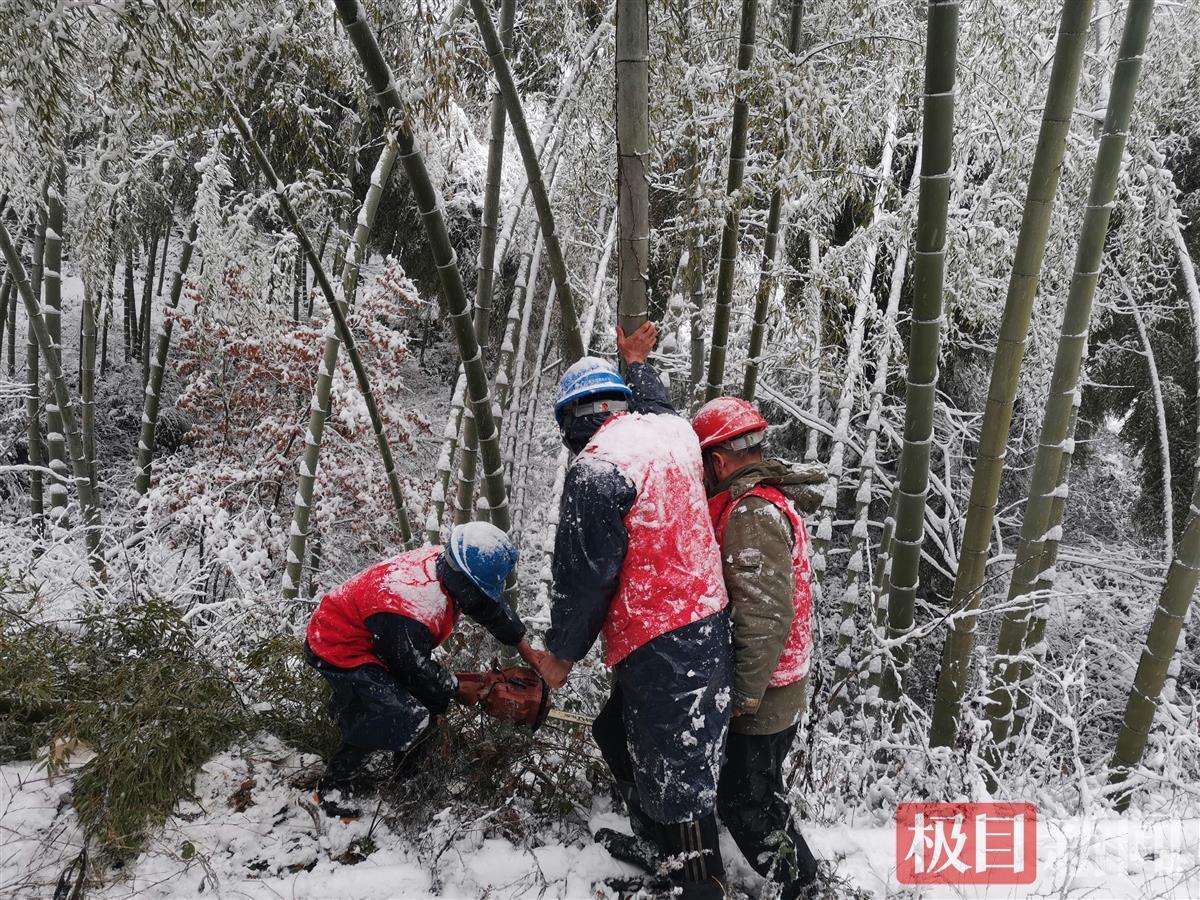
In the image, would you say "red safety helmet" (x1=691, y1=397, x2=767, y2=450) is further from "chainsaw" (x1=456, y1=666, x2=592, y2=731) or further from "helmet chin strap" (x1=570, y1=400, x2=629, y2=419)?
"chainsaw" (x1=456, y1=666, x2=592, y2=731)

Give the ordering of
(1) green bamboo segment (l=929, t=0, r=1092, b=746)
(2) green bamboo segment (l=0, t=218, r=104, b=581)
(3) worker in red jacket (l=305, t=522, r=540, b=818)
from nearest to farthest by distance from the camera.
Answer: (3) worker in red jacket (l=305, t=522, r=540, b=818)
(1) green bamboo segment (l=929, t=0, r=1092, b=746)
(2) green bamboo segment (l=0, t=218, r=104, b=581)

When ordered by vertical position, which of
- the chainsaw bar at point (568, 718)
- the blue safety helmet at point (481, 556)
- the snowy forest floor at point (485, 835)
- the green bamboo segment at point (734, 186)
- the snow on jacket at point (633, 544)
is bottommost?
the snowy forest floor at point (485, 835)

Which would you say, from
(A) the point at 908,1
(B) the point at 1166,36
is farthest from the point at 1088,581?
(A) the point at 908,1

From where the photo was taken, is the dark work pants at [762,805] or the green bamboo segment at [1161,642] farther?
the green bamboo segment at [1161,642]

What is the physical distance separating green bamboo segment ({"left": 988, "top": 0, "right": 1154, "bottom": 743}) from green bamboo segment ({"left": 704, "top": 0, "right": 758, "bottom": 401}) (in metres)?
1.25

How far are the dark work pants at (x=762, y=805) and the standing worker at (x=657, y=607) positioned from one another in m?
0.14

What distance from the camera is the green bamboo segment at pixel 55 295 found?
12.1 feet

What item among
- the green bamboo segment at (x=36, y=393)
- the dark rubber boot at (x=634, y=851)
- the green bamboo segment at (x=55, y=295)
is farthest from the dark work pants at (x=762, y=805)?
the green bamboo segment at (x=36, y=393)

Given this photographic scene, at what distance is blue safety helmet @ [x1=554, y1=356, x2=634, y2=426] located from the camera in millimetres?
1764

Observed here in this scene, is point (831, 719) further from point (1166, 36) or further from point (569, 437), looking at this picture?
point (1166, 36)

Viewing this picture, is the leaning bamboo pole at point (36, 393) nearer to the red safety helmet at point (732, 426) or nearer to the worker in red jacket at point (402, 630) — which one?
the worker in red jacket at point (402, 630)

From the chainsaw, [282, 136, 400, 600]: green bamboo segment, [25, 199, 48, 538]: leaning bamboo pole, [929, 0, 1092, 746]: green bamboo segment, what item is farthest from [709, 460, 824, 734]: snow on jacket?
[25, 199, 48, 538]: leaning bamboo pole

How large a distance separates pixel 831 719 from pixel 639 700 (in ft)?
4.63

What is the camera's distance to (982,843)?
2.11 m
